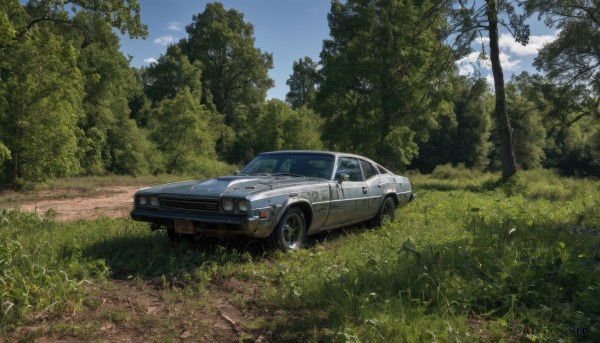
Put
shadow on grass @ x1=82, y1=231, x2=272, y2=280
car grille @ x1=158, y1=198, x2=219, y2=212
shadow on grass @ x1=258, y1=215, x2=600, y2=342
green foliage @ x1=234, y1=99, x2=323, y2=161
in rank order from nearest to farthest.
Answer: shadow on grass @ x1=258, y1=215, x2=600, y2=342, shadow on grass @ x1=82, y1=231, x2=272, y2=280, car grille @ x1=158, y1=198, x2=219, y2=212, green foliage @ x1=234, y1=99, x2=323, y2=161

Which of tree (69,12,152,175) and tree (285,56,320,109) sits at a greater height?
tree (285,56,320,109)

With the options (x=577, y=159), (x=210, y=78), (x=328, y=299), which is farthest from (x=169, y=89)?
(x=577, y=159)

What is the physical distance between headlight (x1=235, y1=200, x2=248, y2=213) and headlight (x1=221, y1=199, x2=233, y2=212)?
8 cm

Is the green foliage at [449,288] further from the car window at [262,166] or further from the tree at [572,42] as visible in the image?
the tree at [572,42]

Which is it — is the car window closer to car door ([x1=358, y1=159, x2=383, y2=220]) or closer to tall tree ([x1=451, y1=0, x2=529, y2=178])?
car door ([x1=358, y1=159, x2=383, y2=220])

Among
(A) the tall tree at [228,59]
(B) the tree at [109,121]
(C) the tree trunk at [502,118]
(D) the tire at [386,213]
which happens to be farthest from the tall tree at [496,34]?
(A) the tall tree at [228,59]

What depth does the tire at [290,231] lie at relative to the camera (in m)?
5.56

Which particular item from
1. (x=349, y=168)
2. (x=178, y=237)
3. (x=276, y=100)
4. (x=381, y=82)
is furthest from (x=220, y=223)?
(x=276, y=100)

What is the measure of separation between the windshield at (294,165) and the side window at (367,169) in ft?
3.12

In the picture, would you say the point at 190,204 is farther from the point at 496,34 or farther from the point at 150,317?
the point at 496,34

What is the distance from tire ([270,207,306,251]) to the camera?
18.2 feet

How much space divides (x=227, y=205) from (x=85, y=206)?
966cm

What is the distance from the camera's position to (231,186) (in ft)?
18.3

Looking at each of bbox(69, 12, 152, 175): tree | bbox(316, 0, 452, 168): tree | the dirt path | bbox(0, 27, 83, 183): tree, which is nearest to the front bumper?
the dirt path
